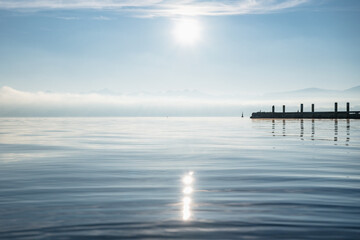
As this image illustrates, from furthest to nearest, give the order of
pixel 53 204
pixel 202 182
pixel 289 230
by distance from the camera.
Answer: pixel 202 182
pixel 53 204
pixel 289 230

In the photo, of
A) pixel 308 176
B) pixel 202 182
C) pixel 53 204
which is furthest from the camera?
pixel 308 176

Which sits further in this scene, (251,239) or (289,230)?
(289,230)

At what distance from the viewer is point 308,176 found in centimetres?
1207

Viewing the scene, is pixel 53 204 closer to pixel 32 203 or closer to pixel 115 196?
pixel 32 203

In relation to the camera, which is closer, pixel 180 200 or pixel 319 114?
pixel 180 200

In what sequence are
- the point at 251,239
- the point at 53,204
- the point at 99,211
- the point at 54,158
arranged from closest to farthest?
1. the point at 251,239
2. the point at 99,211
3. the point at 53,204
4. the point at 54,158

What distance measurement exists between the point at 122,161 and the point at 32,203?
8.08m

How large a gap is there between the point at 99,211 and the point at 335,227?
418 centimetres

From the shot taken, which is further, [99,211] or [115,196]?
[115,196]

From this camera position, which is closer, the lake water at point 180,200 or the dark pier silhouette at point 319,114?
the lake water at point 180,200

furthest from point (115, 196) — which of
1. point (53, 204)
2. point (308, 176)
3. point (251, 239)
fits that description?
point (308, 176)

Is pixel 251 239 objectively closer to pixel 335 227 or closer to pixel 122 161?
pixel 335 227

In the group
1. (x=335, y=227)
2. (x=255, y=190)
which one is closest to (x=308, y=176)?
(x=255, y=190)

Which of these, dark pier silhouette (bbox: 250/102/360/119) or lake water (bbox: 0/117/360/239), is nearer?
lake water (bbox: 0/117/360/239)
